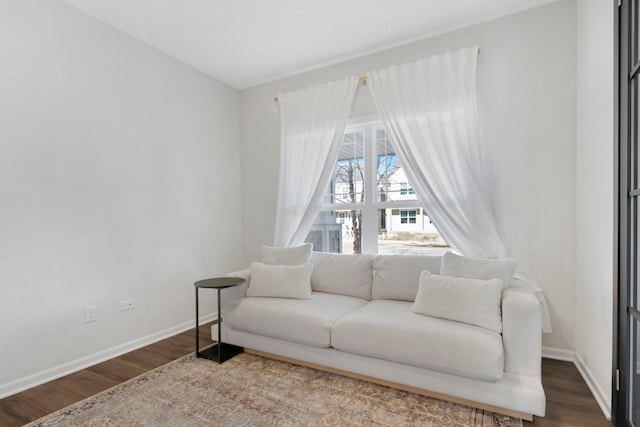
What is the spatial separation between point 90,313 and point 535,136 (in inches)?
151

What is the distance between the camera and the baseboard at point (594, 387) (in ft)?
6.12

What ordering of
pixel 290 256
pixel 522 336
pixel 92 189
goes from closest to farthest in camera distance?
pixel 522 336 → pixel 92 189 → pixel 290 256

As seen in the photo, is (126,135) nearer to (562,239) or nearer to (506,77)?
(506,77)

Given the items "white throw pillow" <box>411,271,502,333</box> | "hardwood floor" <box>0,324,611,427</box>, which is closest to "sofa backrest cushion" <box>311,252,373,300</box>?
"white throw pillow" <box>411,271,502,333</box>

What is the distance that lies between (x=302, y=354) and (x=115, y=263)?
1777 mm

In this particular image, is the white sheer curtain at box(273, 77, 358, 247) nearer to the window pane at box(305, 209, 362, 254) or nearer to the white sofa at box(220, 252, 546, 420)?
the window pane at box(305, 209, 362, 254)

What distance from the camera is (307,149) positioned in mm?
3666

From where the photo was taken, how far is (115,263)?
2.86 metres

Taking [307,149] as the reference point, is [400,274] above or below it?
below

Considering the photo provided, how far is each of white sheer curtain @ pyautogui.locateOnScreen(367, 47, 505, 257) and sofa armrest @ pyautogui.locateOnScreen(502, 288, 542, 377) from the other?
0.88m

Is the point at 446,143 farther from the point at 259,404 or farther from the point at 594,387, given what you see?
the point at 259,404

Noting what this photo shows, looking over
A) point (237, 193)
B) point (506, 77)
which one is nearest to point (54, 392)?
point (237, 193)

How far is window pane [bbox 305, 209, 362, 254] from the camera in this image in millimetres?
3619

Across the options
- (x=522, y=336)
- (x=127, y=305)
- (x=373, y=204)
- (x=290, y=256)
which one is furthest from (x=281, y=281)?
(x=522, y=336)
